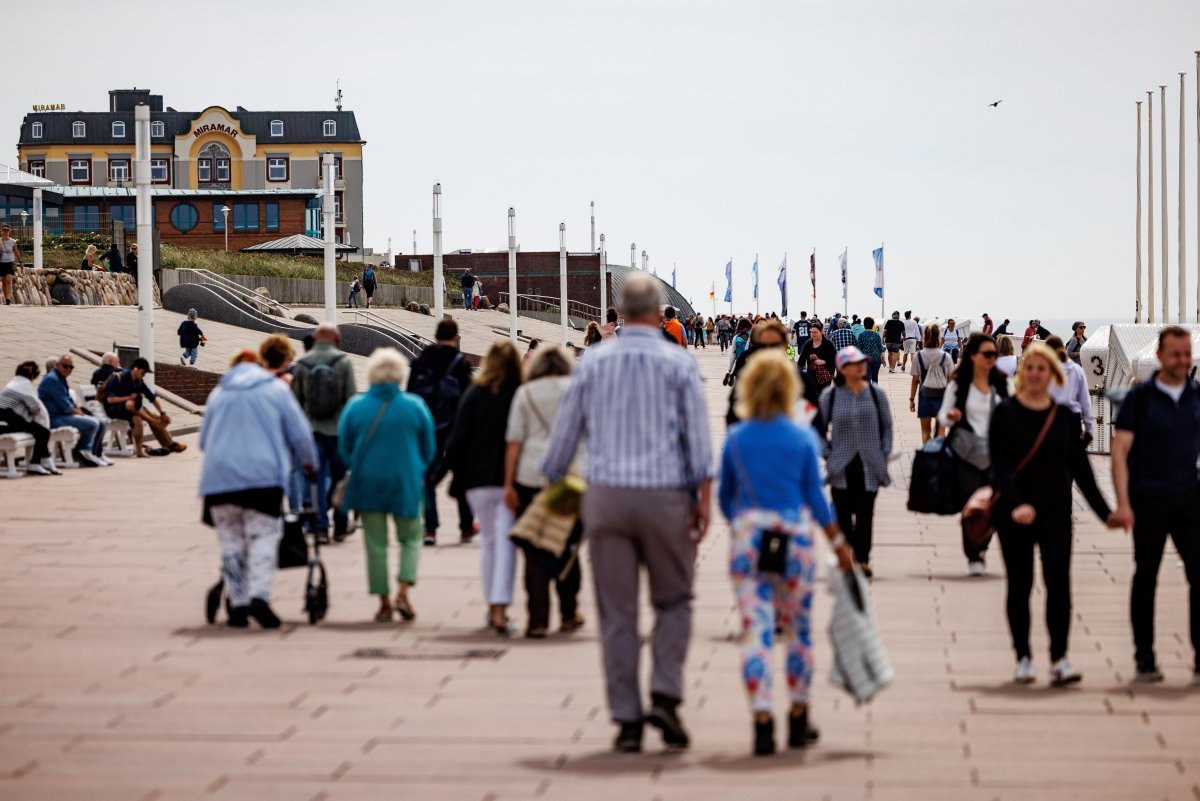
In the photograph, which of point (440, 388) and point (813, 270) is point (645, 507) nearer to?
point (440, 388)

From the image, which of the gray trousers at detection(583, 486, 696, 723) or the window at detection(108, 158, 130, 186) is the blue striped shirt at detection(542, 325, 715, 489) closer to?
the gray trousers at detection(583, 486, 696, 723)

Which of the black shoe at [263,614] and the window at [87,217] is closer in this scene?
the black shoe at [263,614]

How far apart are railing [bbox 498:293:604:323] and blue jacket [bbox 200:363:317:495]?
268 ft

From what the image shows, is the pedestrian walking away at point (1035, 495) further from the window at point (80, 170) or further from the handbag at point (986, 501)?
the window at point (80, 170)

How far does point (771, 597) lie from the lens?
23.5ft

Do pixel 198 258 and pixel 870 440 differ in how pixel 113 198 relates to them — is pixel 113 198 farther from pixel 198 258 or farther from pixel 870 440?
pixel 870 440

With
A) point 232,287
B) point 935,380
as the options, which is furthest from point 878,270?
point 935,380

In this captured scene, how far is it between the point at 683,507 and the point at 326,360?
24.8ft

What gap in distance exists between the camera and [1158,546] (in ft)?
29.4

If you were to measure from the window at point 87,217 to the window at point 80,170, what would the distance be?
94.7ft

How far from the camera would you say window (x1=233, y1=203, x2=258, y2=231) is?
86188 millimetres

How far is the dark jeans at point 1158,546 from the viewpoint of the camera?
889cm

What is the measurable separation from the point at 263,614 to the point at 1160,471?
4587mm

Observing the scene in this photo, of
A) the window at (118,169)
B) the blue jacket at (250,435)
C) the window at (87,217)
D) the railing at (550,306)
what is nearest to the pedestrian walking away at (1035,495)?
the blue jacket at (250,435)
